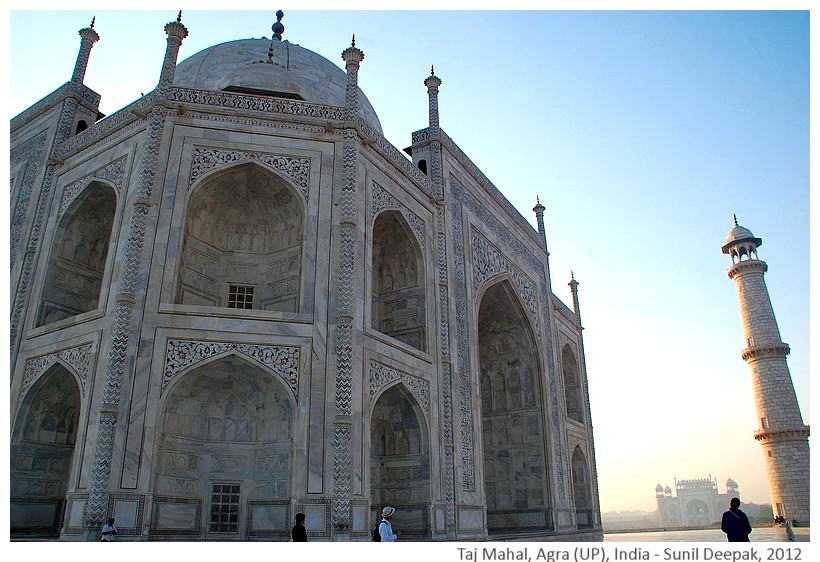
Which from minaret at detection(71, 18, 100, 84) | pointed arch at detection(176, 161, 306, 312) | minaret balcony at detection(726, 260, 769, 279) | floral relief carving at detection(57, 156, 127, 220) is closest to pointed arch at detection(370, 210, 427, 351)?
pointed arch at detection(176, 161, 306, 312)

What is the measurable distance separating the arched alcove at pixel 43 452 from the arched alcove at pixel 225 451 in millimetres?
2251

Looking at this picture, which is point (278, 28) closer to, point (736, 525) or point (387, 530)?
point (387, 530)

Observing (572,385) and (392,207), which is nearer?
(392,207)

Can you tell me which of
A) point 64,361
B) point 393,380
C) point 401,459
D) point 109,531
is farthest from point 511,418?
point 109,531

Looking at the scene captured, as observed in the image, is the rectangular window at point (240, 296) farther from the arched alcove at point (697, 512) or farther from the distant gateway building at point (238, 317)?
the arched alcove at point (697, 512)

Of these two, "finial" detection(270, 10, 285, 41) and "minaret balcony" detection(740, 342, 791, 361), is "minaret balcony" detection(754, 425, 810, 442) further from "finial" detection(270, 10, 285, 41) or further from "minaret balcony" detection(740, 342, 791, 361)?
"finial" detection(270, 10, 285, 41)

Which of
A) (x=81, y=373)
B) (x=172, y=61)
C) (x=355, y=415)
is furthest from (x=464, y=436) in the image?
(x=172, y=61)

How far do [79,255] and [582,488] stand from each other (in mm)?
16244

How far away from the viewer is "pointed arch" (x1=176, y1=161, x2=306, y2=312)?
11.4m

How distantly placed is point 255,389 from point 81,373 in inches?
101

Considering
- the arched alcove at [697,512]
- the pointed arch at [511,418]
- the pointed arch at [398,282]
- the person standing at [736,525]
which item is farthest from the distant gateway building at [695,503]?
the person standing at [736,525]

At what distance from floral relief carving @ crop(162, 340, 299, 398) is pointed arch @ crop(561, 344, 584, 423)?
1416cm

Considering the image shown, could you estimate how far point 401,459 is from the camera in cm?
1184
